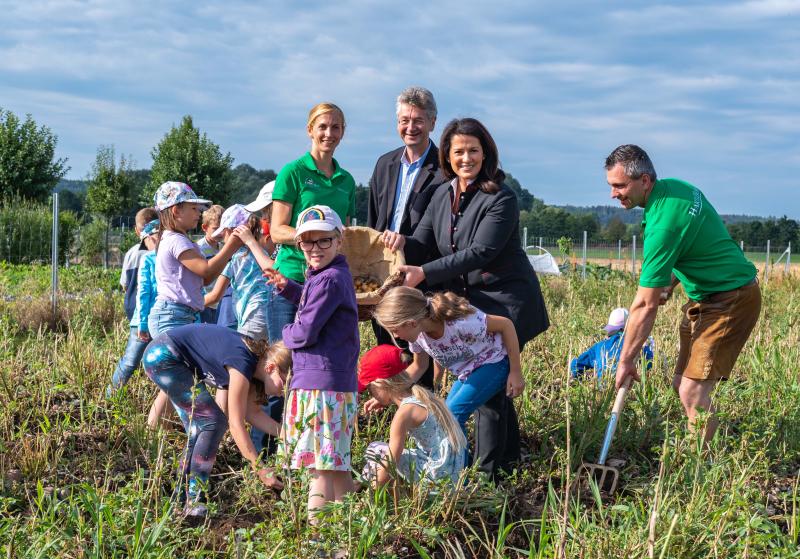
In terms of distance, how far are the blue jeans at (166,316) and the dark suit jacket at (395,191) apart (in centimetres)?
120

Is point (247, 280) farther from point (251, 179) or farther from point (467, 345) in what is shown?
point (251, 179)

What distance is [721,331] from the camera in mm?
4203

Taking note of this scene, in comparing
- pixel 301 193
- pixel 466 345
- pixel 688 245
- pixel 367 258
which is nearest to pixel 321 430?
pixel 466 345

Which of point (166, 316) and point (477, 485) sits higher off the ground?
point (166, 316)

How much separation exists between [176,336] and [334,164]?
56.4 inches

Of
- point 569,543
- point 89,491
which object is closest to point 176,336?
point 89,491

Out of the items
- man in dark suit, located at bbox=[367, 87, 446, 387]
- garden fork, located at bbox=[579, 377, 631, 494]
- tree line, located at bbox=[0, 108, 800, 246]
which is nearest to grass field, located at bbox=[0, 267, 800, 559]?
garden fork, located at bbox=[579, 377, 631, 494]

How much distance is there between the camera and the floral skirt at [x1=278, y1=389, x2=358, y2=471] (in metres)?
3.39

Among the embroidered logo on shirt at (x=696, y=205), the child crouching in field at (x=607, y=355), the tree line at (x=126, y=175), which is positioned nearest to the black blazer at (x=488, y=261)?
the embroidered logo on shirt at (x=696, y=205)

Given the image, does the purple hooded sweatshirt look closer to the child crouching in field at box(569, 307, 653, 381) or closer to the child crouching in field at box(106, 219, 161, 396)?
the child crouching in field at box(106, 219, 161, 396)

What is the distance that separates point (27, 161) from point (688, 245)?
26690 mm

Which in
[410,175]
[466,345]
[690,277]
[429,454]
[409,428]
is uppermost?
[410,175]

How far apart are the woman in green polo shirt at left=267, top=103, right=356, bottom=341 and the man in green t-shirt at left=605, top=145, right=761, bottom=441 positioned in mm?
1488

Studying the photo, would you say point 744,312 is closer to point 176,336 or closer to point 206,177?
point 176,336
